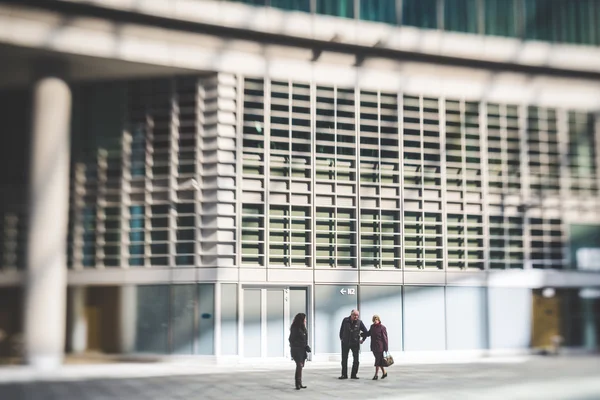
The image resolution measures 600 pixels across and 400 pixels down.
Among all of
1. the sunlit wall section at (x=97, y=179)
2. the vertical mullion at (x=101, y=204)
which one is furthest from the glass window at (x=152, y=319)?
the vertical mullion at (x=101, y=204)

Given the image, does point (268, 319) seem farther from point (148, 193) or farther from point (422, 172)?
point (422, 172)

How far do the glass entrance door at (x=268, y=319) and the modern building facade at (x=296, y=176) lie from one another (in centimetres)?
5

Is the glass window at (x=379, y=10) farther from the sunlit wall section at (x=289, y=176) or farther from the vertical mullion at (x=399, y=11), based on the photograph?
the sunlit wall section at (x=289, y=176)

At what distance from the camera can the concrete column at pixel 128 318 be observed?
2470 centimetres

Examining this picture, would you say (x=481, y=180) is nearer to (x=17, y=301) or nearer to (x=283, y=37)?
(x=283, y=37)

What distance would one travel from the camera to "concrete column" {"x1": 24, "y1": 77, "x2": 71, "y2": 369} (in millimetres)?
23344

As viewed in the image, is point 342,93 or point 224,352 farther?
point 342,93

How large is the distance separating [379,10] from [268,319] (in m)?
11.6

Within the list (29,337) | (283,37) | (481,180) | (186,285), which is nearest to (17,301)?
(29,337)

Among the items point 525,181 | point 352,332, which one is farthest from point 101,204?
point 525,181

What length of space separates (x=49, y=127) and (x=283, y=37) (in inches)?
328

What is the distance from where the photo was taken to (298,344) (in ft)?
55.9

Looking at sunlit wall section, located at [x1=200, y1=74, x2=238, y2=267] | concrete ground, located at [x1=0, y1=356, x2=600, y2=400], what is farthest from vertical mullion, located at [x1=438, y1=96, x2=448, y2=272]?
sunlit wall section, located at [x1=200, y1=74, x2=238, y2=267]

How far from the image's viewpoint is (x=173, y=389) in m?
16.9
